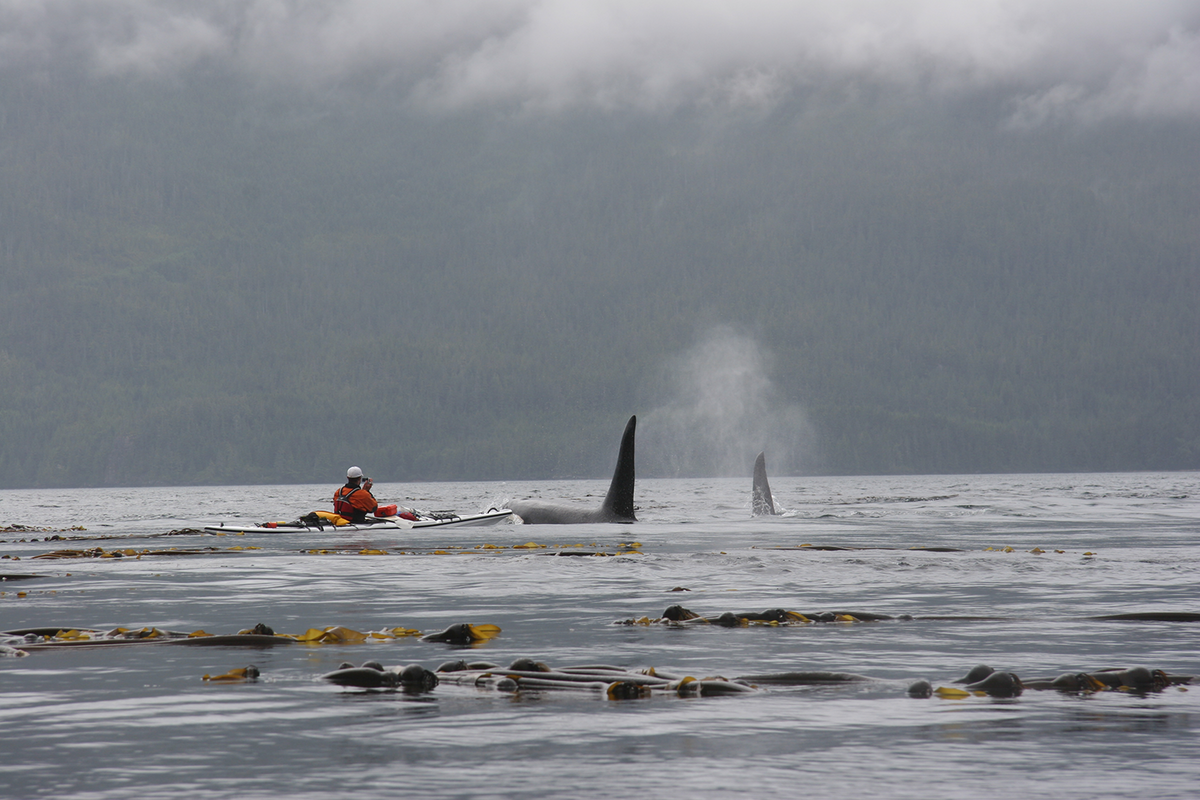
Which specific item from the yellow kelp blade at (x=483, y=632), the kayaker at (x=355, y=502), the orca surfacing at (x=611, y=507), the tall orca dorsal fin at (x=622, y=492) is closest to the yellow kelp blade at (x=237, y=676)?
the yellow kelp blade at (x=483, y=632)

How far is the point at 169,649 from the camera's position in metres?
12.5

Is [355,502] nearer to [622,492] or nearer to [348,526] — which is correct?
[348,526]

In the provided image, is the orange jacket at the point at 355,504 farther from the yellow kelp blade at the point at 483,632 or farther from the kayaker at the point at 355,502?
the yellow kelp blade at the point at 483,632

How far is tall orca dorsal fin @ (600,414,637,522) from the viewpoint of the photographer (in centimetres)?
4675

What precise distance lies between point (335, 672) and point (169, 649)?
10.5ft

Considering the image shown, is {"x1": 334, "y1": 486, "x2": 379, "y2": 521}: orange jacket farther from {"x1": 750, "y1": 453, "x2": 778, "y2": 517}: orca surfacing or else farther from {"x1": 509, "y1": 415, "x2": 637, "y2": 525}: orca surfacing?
{"x1": 750, "y1": 453, "x2": 778, "y2": 517}: orca surfacing

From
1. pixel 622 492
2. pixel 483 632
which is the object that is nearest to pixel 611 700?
pixel 483 632

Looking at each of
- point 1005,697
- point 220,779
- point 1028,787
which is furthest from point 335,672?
point 1028,787

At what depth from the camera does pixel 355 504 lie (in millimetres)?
42312

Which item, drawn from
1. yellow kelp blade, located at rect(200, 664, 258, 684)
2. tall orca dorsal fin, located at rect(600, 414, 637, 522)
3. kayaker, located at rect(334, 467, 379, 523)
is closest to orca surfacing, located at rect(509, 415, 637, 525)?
tall orca dorsal fin, located at rect(600, 414, 637, 522)

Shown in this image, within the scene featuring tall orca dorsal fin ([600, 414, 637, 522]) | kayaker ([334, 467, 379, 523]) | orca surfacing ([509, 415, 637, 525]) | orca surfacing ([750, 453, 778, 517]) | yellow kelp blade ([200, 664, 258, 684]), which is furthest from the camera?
orca surfacing ([750, 453, 778, 517])

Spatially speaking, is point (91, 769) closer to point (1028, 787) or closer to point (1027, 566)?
point (1028, 787)

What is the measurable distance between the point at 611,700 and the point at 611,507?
40.2 m

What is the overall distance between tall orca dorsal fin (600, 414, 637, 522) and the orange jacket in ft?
31.3
